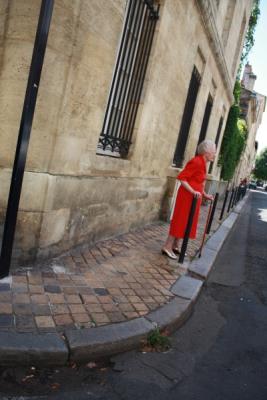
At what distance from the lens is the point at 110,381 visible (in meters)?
2.38

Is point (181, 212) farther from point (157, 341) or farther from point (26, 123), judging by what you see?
point (26, 123)

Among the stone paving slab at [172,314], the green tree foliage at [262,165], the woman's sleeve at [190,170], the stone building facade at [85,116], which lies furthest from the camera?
the green tree foliage at [262,165]

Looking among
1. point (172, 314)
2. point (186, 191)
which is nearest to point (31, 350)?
point (172, 314)

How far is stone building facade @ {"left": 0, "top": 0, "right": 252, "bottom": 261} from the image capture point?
3.37m

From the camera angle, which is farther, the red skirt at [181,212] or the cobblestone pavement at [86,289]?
the red skirt at [181,212]

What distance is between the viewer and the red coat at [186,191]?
483 centimetres

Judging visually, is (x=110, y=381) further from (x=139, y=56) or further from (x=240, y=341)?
(x=139, y=56)

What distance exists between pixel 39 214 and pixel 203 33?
6.57 metres

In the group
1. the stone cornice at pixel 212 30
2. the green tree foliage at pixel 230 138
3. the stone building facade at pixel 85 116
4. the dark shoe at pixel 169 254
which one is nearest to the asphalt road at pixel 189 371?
the dark shoe at pixel 169 254

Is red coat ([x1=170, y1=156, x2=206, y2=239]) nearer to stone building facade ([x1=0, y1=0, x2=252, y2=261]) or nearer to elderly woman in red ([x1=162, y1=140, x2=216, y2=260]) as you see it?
elderly woman in red ([x1=162, y1=140, x2=216, y2=260])

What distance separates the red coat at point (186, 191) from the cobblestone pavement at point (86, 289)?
0.49 meters

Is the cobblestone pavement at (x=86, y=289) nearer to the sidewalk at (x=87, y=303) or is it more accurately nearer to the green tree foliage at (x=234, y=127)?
the sidewalk at (x=87, y=303)

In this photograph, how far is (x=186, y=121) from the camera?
9.27 m

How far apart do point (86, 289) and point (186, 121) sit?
6.73m
